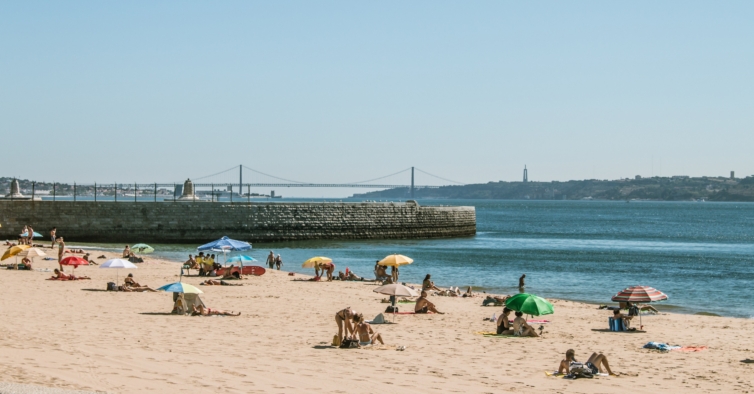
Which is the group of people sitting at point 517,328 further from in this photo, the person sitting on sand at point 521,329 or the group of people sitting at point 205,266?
the group of people sitting at point 205,266

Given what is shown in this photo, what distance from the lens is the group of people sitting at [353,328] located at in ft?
41.9

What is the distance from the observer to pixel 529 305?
48.8 feet

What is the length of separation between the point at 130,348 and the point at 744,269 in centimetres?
2989

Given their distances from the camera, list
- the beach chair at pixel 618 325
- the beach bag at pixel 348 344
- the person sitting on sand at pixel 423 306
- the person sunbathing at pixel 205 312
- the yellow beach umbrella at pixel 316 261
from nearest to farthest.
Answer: the beach bag at pixel 348 344
the beach chair at pixel 618 325
the person sunbathing at pixel 205 312
the person sitting on sand at pixel 423 306
the yellow beach umbrella at pixel 316 261

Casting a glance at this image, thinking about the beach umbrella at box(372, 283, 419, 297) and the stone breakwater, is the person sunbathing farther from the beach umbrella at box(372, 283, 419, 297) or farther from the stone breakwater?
the stone breakwater

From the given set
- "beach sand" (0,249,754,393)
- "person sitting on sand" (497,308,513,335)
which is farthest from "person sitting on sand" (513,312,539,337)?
"beach sand" (0,249,754,393)

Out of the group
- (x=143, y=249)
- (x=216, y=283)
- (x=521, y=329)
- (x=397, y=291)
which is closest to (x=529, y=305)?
(x=521, y=329)

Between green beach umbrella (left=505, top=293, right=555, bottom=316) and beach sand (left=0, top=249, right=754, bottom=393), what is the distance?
→ 0.47 m

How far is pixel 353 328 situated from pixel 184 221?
94.5 feet

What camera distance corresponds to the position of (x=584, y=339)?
14617 mm

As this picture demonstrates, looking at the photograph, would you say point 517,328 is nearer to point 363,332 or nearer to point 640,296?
point 640,296

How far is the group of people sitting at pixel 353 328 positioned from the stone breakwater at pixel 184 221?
2837 centimetres

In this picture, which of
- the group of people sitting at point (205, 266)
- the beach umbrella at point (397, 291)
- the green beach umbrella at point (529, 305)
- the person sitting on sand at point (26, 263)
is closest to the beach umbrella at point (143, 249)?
the group of people sitting at point (205, 266)

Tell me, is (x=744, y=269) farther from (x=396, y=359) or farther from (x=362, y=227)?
(x=396, y=359)
